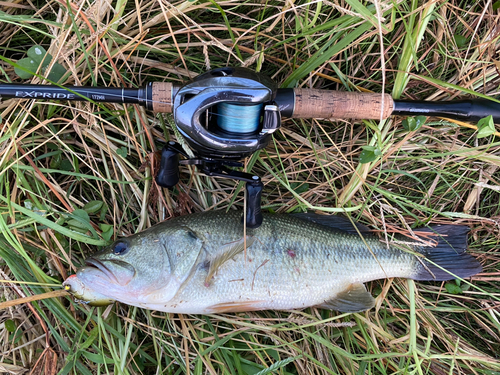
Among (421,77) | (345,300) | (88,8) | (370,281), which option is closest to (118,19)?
(88,8)

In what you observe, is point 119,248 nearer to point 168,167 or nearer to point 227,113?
point 168,167

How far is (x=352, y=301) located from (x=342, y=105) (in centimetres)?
121

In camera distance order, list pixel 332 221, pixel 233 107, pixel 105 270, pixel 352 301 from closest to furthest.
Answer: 1. pixel 233 107
2. pixel 105 270
3. pixel 352 301
4. pixel 332 221

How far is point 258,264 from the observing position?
1.89 metres

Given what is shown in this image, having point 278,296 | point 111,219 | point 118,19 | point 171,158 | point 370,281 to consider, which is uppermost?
point 118,19

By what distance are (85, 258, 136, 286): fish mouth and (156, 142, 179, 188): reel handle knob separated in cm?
49

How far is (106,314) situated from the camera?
202cm

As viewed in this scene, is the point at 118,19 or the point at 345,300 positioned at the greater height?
the point at 118,19

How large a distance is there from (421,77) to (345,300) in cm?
143

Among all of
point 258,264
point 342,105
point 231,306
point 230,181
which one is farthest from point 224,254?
point 342,105

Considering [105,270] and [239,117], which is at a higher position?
[239,117]

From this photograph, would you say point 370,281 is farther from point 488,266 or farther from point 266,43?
point 266,43

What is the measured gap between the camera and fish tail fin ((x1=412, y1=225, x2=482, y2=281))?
2151 mm

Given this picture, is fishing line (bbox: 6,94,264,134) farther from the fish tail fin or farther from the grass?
the fish tail fin
